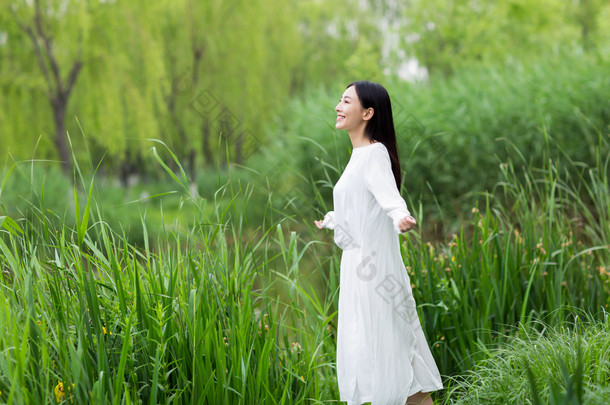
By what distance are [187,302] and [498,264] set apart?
1.77 m

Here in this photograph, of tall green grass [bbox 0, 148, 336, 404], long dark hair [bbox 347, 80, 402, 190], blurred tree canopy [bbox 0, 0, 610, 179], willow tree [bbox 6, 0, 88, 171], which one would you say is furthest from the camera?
blurred tree canopy [bbox 0, 0, 610, 179]

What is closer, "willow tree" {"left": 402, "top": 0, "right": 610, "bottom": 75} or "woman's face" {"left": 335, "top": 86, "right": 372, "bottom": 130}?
"woman's face" {"left": 335, "top": 86, "right": 372, "bottom": 130}

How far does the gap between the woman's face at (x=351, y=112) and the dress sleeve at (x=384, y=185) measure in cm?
17

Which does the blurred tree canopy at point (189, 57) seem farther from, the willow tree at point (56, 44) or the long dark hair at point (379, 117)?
the long dark hair at point (379, 117)

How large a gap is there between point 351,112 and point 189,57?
14187 millimetres

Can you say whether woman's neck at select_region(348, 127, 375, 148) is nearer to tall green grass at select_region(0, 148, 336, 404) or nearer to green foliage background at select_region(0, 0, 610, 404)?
green foliage background at select_region(0, 0, 610, 404)

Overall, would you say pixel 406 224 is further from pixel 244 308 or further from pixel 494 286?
pixel 494 286

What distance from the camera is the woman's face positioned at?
2.37m

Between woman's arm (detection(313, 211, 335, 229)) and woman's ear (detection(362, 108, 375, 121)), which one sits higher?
woman's ear (detection(362, 108, 375, 121))

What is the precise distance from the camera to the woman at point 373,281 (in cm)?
223

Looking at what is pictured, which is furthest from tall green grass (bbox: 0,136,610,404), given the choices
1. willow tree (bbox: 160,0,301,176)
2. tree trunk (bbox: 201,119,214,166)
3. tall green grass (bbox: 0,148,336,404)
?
tree trunk (bbox: 201,119,214,166)

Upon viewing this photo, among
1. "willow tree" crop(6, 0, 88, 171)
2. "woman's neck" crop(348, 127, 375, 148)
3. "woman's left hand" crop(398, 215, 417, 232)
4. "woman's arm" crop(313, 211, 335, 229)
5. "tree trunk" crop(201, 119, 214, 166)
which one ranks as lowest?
"tree trunk" crop(201, 119, 214, 166)

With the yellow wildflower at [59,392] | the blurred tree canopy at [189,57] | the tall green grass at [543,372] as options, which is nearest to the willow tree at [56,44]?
the blurred tree canopy at [189,57]

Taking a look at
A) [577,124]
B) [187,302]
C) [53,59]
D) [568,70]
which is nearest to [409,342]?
[187,302]
